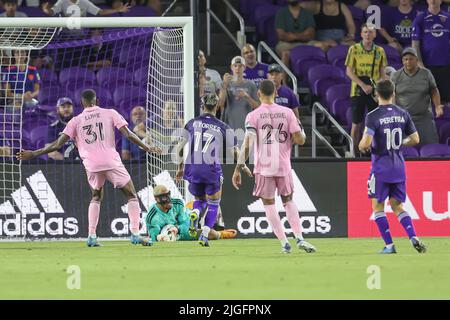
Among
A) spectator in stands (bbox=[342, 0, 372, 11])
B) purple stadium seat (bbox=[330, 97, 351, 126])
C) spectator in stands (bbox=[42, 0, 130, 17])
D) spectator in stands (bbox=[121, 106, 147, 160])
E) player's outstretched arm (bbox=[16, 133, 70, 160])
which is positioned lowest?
player's outstretched arm (bbox=[16, 133, 70, 160])

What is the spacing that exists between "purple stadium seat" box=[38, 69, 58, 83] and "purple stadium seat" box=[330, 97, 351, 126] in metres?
4.90

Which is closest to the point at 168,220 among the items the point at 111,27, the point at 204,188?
the point at 204,188

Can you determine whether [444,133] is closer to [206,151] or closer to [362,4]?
[362,4]

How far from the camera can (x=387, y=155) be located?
567 inches

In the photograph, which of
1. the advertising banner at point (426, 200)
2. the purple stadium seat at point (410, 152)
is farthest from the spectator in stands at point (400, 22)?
the advertising banner at point (426, 200)

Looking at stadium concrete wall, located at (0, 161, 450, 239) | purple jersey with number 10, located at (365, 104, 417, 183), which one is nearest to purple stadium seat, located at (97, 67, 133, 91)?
stadium concrete wall, located at (0, 161, 450, 239)

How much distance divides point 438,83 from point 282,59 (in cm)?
288

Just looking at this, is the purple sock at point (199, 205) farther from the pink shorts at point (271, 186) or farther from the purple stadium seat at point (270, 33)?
the purple stadium seat at point (270, 33)

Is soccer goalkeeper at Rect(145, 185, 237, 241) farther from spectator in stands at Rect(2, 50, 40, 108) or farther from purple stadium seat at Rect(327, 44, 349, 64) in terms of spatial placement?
purple stadium seat at Rect(327, 44, 349, 64)

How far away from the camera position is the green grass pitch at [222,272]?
10.0 m

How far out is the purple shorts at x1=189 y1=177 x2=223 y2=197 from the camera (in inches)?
667

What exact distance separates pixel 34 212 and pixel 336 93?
241 inches

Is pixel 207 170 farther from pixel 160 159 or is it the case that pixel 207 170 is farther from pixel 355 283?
pixel 355 283

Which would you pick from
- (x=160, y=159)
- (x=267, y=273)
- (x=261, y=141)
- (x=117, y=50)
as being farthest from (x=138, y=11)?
(x=267, y=273)
